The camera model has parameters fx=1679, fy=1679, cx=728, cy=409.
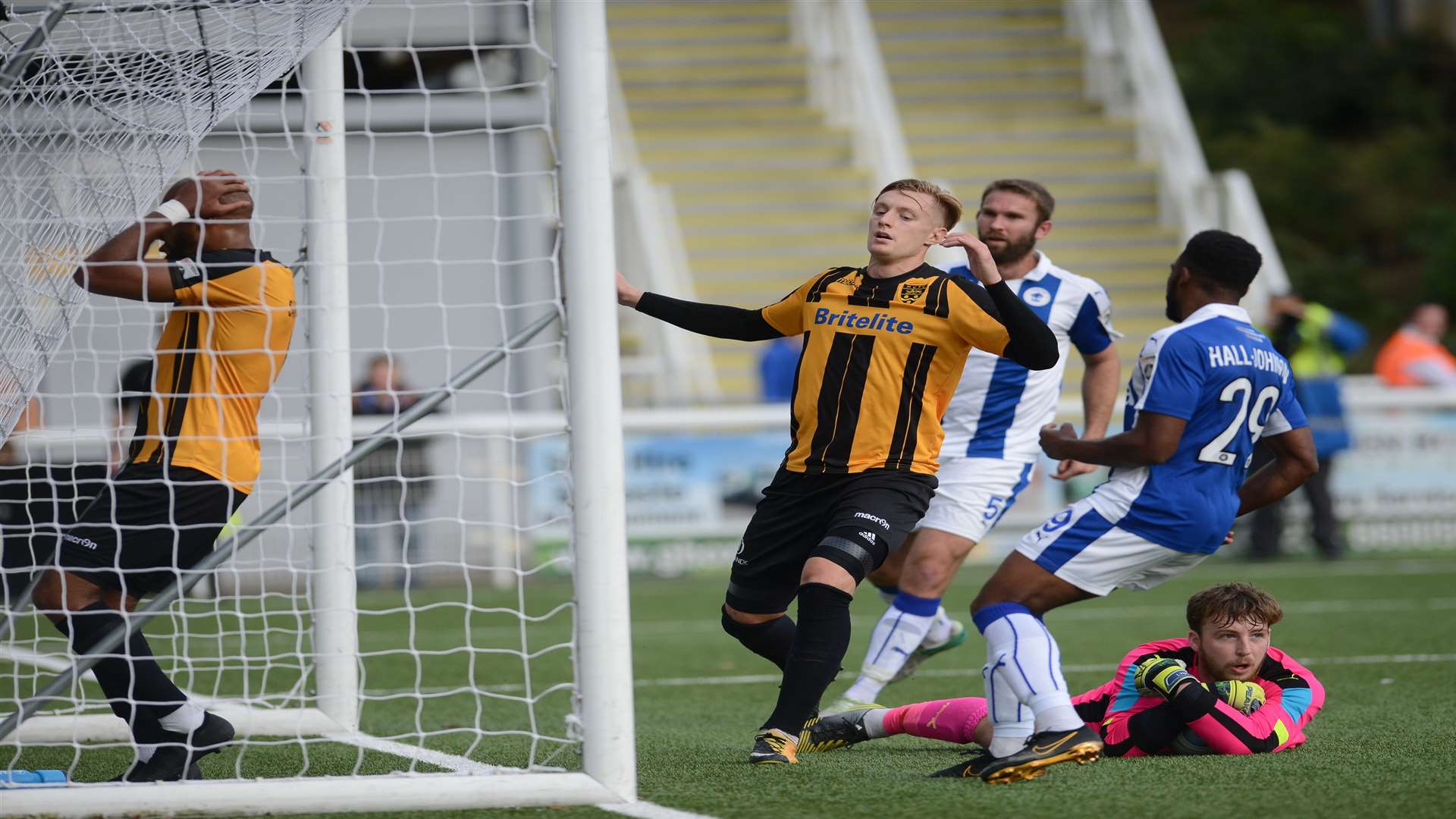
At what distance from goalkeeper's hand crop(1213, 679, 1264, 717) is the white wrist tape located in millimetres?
3322

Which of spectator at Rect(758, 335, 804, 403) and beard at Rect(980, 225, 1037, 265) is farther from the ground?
beard at Rect(980, 225, 1037, 265)

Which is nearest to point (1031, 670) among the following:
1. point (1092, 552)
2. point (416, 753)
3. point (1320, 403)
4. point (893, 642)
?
point (1092, 552)

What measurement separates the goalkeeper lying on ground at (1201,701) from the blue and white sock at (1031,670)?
23cm

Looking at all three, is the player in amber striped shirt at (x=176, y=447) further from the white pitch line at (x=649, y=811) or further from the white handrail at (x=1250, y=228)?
the white handrail at (x=1250, y=228)

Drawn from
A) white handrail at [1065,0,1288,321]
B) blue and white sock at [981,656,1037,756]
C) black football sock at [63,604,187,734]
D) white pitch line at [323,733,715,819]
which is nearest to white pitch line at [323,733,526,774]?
white pitch line at [323,733,715,819]

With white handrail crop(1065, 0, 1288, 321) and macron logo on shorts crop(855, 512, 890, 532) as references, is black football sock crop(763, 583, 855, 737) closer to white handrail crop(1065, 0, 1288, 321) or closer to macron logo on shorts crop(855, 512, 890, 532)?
macron logo on shorts crop(855, 512, 890, 532)

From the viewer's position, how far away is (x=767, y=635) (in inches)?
213

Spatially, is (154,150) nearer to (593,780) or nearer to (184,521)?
(184,521)

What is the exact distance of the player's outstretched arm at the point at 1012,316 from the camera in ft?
15.2

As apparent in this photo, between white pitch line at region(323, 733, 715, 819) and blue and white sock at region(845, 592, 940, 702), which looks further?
blue and white sock at region(845, 592, 940, 702)

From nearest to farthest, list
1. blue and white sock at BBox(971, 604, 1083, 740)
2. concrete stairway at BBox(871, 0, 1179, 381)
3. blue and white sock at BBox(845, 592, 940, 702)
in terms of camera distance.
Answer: blue and white sock at BBox(971, 604, 1083, 740), blue and white sock at BBox(845, 592, 940, 702), concrete stairway at BBox(871, 0, 1179, 381)

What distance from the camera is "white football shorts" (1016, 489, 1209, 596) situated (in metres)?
4.75

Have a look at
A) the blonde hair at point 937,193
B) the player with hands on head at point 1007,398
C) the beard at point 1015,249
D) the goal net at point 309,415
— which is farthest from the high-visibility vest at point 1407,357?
the blonde hair at point 937,193

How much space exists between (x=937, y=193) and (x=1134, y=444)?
1017mm
